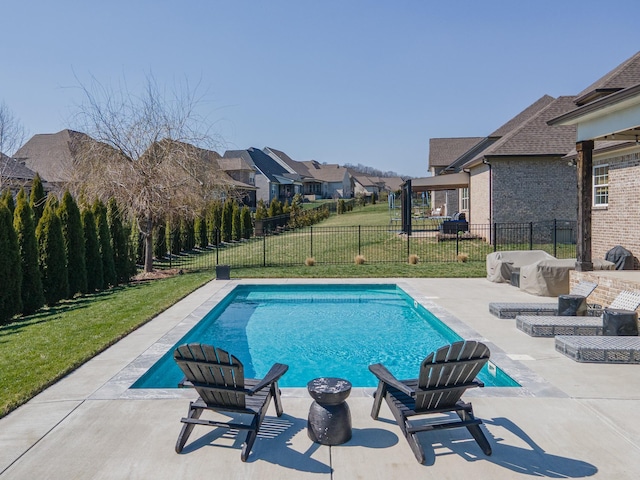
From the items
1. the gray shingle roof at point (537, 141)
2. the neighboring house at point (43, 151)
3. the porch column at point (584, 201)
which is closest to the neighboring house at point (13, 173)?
the neighboring house at point (43, 151)

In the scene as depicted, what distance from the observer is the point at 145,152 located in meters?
15.8

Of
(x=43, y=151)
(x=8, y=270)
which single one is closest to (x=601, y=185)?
(x=8, y=270)

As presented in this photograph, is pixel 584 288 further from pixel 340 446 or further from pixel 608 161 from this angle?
pixel 340 446

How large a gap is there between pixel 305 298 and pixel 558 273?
6.15 meters

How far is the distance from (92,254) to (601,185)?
587 inches

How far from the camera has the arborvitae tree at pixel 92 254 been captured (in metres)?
13.4

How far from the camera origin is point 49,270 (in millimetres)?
11633

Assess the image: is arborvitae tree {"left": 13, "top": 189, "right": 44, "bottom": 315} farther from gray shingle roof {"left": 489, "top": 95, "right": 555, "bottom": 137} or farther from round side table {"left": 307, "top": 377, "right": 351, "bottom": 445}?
gray shingle roof {"left": 489, "top": 95, "right": 555, "bottom": 137}

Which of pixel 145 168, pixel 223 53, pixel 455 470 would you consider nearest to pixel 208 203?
pixel 145 168

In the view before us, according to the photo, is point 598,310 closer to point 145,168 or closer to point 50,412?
point 50,412

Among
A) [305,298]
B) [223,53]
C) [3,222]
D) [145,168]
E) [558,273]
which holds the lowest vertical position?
[305,298]

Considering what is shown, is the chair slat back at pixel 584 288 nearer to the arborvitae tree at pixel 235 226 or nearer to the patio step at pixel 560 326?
the patio step at pixel 560 326

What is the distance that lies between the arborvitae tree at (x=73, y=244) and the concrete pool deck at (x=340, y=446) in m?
7.25

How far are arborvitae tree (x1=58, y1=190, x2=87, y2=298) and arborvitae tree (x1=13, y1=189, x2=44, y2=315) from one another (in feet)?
4.70
